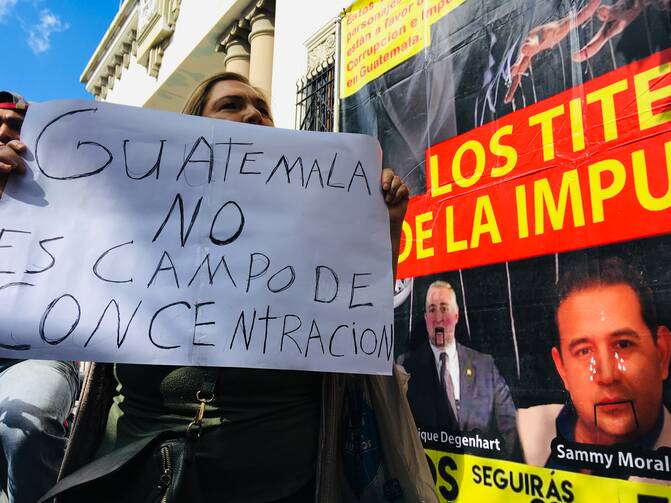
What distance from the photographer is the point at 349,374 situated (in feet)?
4.02

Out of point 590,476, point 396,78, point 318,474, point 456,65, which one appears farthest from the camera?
point 396,78

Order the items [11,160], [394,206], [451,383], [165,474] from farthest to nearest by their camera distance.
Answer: [451,383]
[394,206]
[11,160]
[165,474]

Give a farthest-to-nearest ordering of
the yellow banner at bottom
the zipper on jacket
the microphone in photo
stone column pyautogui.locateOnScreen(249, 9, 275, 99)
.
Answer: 1. stone column pyautogui.locateOnScreen(249, 9, 275, 99)
2. the microphone in photo
3. the yellow banner at bottom
4. the zipper on jacket

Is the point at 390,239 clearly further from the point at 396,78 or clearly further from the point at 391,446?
the point at 396,78

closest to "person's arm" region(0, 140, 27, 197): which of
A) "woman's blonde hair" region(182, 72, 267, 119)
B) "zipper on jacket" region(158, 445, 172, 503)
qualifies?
"woman's blonde hair" region(182, 72, 267, 119)

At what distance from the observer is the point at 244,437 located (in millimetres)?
1020

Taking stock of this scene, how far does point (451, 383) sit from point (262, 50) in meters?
5.41

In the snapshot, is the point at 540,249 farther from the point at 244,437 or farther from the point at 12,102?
the point at 12,102

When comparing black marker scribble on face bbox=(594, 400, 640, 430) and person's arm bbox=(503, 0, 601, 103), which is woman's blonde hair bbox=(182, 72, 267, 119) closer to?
person's arm bbox=(503, 0, 601, 103)

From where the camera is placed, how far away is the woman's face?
145 centimetres

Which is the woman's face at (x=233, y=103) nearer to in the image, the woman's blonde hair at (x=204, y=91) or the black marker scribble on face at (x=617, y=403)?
the woman's blonde hair at (x=204, y=91)

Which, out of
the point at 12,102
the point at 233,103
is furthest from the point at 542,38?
the point at 12,102

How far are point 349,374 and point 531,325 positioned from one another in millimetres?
1347

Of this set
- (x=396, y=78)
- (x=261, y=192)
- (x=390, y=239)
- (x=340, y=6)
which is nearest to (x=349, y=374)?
(x=390, y=239)
